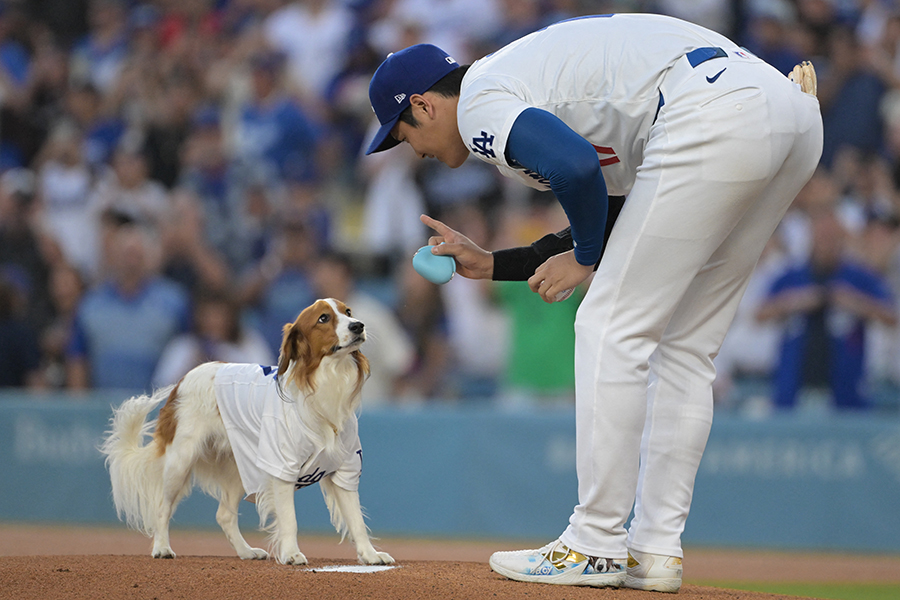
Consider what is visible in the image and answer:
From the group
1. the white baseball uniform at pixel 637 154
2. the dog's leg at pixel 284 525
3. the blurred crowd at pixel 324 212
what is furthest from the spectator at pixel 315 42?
the white baseball uniform at pixel 637 154

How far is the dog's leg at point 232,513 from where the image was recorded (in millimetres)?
5152

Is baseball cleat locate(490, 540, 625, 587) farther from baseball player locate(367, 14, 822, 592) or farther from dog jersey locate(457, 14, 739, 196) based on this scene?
dog jersey locate(457, 14, 739, 196)

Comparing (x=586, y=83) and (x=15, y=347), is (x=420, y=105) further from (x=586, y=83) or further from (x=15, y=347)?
(x=15, y=347)

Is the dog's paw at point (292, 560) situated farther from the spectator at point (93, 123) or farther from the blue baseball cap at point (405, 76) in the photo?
the spectator at point (93, 123)

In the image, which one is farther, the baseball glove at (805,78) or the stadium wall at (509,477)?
the stadium wall at (509,477)

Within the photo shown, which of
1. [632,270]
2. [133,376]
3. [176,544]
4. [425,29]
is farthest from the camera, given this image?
[425,29]

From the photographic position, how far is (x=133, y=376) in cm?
940

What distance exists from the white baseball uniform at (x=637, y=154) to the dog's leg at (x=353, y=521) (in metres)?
1.43

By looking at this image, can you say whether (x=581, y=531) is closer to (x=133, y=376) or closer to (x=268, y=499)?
(x=268, y=499)

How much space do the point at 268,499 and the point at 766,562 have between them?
166 inches

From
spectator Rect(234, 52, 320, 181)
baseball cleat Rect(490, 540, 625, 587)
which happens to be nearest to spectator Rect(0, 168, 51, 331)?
spectator Rect(234, 52, 320, 181)

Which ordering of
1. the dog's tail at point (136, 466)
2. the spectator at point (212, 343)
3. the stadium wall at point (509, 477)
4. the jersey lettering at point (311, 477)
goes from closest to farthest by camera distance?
the jersey lettering at point (311, 477), the dog's tail at point (136, 466), the stadium wall at point (509, 477), the spectator at point (212, 343)

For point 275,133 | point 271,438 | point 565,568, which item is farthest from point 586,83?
point 275,133

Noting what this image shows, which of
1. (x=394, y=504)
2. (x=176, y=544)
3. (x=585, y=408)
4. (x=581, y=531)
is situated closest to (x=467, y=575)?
(x=581, y=531)
